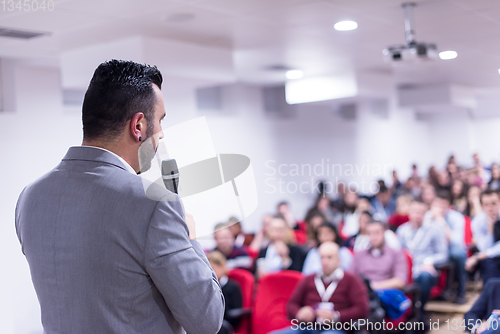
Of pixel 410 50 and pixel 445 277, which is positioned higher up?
pixel 410 50

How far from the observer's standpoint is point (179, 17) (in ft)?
10.7

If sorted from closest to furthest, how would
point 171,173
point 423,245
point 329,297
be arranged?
1. point 171,173
2. point 329,297
3. point 423,245

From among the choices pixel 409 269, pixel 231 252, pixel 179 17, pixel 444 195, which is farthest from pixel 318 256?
pixel 179 17

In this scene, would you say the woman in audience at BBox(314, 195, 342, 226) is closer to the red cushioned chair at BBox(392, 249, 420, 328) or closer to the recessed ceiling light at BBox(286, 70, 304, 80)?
the recessed ceiling light at BBox(286, 70, 304, 80)

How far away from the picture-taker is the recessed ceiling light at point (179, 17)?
3223 millimetres

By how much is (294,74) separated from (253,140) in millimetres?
1659

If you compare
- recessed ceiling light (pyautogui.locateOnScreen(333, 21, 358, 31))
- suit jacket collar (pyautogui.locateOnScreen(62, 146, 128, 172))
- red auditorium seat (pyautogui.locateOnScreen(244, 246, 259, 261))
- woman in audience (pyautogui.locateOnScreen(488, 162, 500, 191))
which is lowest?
red auditorium seat (pyautogui.locateOnScreen(244, 246, 259, 261))

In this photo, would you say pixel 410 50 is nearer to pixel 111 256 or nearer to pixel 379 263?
pixel 379 263

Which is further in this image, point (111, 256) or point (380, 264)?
point (380, 264)

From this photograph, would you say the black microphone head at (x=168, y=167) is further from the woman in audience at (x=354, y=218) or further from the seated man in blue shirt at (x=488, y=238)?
the woman in audience at (x=354, y=218)

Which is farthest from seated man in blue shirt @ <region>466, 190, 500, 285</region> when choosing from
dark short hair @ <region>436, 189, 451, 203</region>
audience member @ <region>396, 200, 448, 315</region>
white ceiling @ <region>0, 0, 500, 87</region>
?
dark short hair @ <region>436, 189, 451, 203</region>

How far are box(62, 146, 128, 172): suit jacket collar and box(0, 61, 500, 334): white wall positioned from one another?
1.16 meters

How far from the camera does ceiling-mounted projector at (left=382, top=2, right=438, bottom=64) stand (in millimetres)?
3207

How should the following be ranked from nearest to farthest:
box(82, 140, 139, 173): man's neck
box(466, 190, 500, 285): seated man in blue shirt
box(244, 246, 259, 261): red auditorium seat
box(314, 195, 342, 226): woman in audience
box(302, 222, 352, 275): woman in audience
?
box(82, 140, 139, 173): man's neck, box(466, 190, 500, 285): seated man in blue shirt, box(302, 222, 352, 275): woman in audience, box(244, 246, 259, 261): red auditorium seat, box(314, 195, 342, 226): woman in audience
